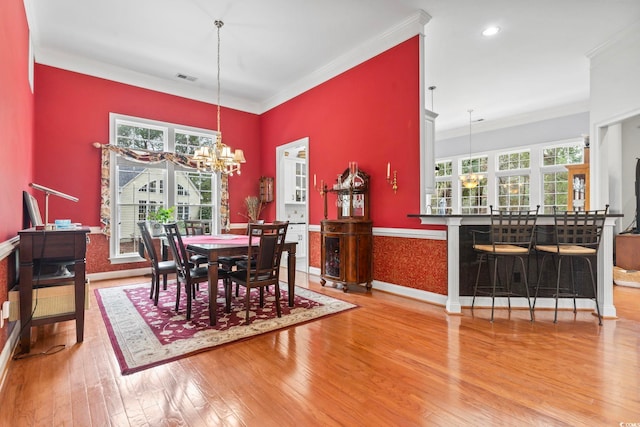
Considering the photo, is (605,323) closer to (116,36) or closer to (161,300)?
(161,300)

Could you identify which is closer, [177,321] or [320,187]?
[177,321]

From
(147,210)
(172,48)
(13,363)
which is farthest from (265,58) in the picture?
(13,363)

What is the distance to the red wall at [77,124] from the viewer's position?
15.4 feet

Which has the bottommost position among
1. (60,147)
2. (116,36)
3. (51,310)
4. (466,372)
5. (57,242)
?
(466,372)

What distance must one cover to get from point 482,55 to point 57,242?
5880mm

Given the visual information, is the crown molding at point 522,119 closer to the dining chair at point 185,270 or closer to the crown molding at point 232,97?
the crown molding at point 232,97

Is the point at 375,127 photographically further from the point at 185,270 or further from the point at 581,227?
the point at 185,270

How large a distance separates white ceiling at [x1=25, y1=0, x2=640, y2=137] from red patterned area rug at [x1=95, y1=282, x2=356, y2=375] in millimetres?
3497

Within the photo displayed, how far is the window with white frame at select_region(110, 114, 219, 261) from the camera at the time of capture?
5.31 meters

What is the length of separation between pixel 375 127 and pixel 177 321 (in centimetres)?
349

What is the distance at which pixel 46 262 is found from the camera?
2604 millimetres

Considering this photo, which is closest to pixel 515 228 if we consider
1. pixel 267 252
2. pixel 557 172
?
pixel 267 252

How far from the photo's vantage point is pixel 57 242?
2.60 meters

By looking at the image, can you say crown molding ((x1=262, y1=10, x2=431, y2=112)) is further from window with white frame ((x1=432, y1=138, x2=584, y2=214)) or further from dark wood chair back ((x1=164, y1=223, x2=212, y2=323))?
window with white frame ((x1=432, y1=138, x2=584, y2=214))
